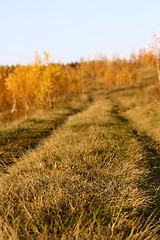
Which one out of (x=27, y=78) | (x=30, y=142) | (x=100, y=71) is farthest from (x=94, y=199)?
(x=100, y=71)

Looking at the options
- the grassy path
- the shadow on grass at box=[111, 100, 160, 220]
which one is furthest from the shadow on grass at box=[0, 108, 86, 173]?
the shadow on grass at box=[111, 100, 160, 220]

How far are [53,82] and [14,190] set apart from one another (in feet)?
88.3

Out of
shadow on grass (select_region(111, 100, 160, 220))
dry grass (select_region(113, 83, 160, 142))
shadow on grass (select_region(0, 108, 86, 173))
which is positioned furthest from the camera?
dry grass (select_region(113, 83, 160, 142))

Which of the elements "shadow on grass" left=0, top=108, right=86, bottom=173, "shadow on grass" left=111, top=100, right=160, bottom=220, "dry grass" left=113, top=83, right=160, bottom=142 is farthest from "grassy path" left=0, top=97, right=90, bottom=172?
"dry grass" left=113, top=83, right=160, bottom=142

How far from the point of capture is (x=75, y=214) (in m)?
2.76

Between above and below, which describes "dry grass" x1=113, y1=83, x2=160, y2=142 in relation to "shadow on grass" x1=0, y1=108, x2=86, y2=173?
above

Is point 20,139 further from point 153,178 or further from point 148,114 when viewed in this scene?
point 148,114

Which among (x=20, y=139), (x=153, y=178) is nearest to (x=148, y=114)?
(x=20, y=139)

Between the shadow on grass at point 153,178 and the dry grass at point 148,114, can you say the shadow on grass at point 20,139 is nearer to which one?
the shadow on grass at point 153,178

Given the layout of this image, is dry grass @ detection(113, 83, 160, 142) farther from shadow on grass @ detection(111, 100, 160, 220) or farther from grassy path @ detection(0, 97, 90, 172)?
grassy path @ detection(0, 97, 90, 172)

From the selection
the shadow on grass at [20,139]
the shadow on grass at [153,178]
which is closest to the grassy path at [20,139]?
the shadow on grass at [20,139]

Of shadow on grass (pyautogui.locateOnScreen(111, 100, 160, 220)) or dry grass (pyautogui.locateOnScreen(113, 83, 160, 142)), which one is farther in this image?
dry grass (pyautogui.locateOnScreen(113, 83, 160, 142))

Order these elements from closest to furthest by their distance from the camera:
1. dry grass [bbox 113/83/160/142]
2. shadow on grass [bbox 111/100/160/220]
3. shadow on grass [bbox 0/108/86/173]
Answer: shadow on grass [bbox 111/100/160/220] → shadow on grass [bbox 0/108/86/173] → dry grass [bbox 113/83/160/142]

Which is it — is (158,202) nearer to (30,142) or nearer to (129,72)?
(30,142)
